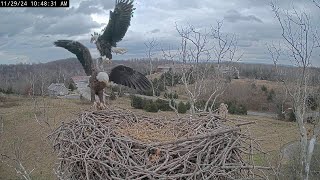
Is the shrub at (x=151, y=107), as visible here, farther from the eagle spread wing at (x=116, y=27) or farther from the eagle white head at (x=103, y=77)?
the eagle white head at (x=103, y=77)

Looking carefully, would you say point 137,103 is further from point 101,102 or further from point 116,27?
point 101,102

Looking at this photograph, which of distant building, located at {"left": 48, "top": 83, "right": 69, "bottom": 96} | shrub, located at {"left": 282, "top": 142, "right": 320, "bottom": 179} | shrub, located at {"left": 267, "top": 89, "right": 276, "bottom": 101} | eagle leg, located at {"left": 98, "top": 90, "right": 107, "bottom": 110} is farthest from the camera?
distant building, located at {"left": 48, "top": 83, "right": 69, "bottom": 96}

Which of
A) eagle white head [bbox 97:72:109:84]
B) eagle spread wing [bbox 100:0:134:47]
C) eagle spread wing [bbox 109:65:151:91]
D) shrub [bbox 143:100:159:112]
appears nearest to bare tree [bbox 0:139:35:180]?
eagle white head [bbox 97:72:109:84]

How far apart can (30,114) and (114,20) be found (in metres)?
19.0

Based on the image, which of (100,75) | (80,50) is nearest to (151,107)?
(80,50)

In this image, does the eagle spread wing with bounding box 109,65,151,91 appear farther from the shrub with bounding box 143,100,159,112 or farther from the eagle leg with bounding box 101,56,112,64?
the shrub with bounding box 143,100,159,112

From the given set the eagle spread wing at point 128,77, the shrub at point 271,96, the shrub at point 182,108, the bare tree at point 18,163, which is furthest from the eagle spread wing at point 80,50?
the shrub at point 271,96

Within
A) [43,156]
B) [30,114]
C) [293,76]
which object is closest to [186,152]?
[293,76]

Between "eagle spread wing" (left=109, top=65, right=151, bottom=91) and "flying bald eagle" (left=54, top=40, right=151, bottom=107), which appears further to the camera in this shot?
"eagle spread wing" (left=109, top=65, right=151, bottom=91)

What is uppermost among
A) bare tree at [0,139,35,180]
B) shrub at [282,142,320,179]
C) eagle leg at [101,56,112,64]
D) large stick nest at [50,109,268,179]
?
eagle leg at [101,56,112,64]

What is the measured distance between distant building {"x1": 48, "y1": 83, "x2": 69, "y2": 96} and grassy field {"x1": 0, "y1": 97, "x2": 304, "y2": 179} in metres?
5.71

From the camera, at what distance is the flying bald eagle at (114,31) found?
5863mm

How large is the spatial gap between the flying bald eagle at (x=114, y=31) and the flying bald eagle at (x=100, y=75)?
243mm

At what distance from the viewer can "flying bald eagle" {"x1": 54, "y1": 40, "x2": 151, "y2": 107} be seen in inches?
228
